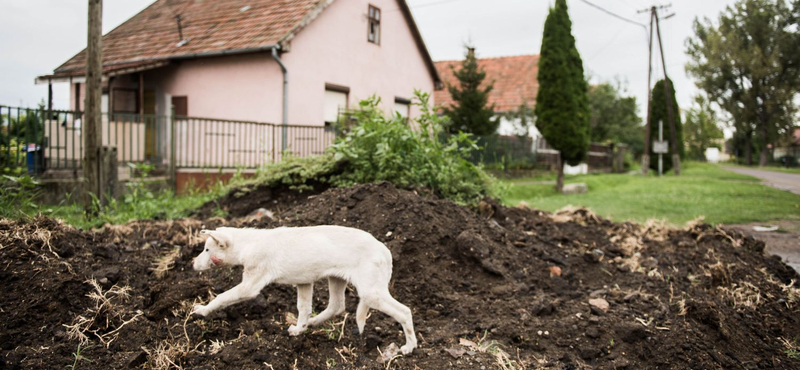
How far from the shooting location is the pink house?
50.3 feet

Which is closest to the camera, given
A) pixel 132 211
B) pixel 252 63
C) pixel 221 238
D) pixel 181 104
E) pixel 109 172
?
pixel 221 238

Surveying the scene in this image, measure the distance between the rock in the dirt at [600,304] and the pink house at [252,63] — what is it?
410 inches

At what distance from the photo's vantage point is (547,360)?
315 centimetres

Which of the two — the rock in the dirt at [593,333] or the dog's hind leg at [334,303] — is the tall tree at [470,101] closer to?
the rock in the dirt at [593,333]

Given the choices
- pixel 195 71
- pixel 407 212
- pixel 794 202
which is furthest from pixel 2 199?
pixel 794 202

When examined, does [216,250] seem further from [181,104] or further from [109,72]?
[181,104]

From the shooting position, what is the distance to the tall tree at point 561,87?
1839cm

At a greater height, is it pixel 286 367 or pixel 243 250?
pixel 243 250

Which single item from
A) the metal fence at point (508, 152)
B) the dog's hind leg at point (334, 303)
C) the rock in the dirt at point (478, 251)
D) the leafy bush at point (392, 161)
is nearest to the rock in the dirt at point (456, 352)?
the dog's hind leg at point (334, 303)

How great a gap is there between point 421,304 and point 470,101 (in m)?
18.6

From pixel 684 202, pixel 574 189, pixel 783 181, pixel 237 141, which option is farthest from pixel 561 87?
pixel 783 181

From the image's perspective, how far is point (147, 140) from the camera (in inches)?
517

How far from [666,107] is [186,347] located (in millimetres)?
34706

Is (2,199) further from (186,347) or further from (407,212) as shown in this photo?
(407,212)
